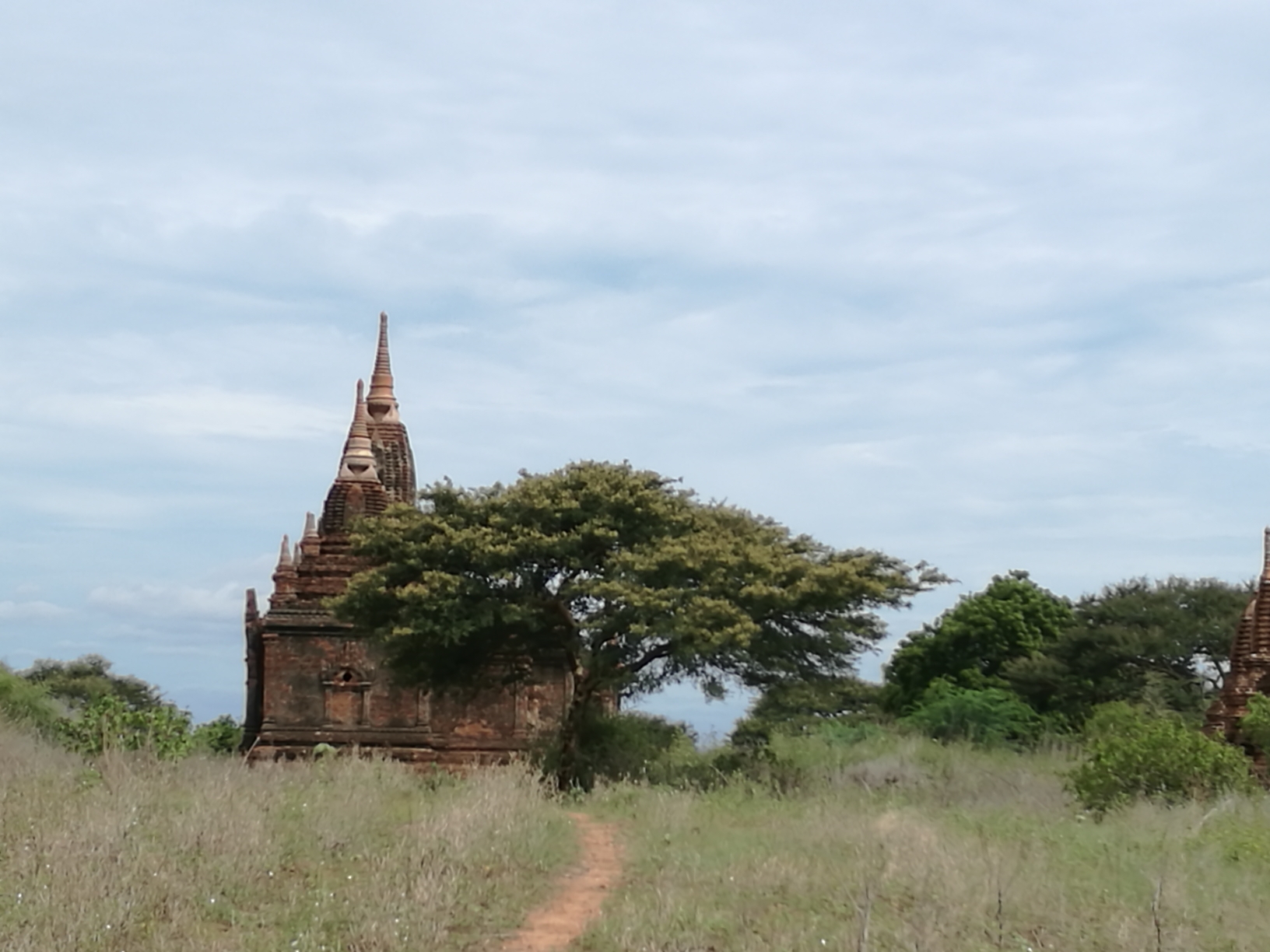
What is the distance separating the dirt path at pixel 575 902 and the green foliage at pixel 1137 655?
981 inches

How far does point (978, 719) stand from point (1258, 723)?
43.5ft

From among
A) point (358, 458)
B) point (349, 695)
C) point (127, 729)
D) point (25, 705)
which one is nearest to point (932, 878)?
point (127, 729)

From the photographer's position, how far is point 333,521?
25.1 metres

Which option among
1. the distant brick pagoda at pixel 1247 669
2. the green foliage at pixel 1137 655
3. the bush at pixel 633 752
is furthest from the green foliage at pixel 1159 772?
the green foliage at pixel 1137 655

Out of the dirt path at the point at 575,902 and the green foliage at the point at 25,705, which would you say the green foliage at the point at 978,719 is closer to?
the green foliage at the point at 25,705

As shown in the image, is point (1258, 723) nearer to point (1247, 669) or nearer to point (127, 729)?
point (1247, 669)

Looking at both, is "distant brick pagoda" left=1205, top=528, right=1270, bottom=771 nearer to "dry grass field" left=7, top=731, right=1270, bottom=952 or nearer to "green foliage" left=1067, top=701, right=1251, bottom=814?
"green foliage" left=1067, top=701, right=1251, bottom=814

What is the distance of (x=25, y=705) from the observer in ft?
88.4

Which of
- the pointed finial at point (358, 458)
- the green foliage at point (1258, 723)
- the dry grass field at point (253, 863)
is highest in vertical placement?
the pointed finial at point (358, 458)

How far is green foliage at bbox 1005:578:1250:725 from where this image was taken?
118 feet

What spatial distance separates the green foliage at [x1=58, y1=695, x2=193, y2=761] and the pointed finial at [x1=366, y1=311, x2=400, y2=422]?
840 centimetres

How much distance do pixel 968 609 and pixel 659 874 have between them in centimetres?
3367

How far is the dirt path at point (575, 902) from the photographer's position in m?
8.93

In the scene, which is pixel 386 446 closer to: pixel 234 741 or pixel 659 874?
pixel 234 741
